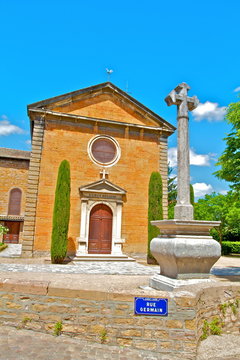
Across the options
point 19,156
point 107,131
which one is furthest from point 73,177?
point 19,156

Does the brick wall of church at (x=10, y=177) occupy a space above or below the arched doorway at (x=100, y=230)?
above

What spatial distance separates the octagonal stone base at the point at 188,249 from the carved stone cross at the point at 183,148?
0.43 m

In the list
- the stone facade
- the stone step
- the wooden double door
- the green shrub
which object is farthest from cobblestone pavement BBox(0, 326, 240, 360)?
the wooden double door

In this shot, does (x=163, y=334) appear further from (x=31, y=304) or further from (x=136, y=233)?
(x=136, y=233)

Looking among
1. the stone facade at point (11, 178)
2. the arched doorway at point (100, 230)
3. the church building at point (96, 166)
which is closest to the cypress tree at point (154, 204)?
the church building at point (96, 166)

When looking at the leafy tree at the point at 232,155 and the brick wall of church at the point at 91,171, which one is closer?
the leafy tree at the point at 232,155

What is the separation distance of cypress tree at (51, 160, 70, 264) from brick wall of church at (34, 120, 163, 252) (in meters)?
1.47

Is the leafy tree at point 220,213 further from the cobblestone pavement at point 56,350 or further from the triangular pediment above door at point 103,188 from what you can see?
the cobblestone pavement at point 56,350

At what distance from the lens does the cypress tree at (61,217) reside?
12812 millimetres

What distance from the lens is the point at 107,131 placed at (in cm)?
1664

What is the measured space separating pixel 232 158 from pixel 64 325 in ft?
24.6

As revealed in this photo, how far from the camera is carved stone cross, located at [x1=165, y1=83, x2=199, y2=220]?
5258 millimetres

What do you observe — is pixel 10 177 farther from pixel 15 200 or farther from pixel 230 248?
pixel 230 248

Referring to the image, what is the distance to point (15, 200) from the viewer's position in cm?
2834
